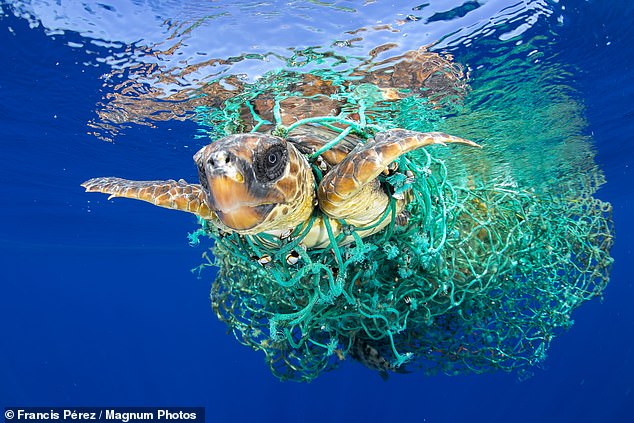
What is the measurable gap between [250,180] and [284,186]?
22cm

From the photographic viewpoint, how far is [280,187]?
215 centimetres

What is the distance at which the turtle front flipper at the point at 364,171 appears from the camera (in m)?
2.24

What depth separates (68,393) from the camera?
4575 cm

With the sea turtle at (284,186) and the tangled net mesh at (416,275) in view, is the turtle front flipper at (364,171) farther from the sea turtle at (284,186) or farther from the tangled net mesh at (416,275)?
the tangled net mesh at (416,275)

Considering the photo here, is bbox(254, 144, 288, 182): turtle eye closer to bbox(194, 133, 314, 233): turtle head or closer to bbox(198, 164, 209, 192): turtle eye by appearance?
bbox(194, 133, 314, 233): turtle head

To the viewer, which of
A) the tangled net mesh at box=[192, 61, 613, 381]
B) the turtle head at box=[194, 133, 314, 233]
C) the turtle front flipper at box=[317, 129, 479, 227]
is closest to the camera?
the turtle head at box=[194, 133, 314, 233]

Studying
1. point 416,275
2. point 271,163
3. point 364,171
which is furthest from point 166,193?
point 416,275

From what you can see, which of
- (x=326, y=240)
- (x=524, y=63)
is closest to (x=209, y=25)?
(x=326, y=240)

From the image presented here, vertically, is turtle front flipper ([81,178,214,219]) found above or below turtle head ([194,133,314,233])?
above

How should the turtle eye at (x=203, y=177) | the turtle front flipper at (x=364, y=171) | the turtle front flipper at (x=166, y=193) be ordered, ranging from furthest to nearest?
the turtle front flipper at (x=166, y=193)
the turtle front flipper at (x=364, y=171)
the turtle eye at (x=203, y=177)

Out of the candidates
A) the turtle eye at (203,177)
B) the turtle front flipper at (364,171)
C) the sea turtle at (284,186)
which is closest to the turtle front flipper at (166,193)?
the sea turtle at (284,186)

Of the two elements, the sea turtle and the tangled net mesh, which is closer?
the sea turtle

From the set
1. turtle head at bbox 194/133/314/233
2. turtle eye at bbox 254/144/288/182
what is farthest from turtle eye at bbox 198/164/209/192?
turtle eye at bbox 254/144/288/182

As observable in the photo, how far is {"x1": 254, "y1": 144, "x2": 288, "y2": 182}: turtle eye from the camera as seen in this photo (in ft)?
6.87
